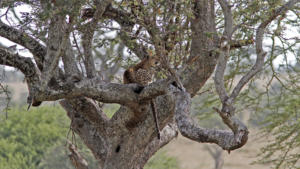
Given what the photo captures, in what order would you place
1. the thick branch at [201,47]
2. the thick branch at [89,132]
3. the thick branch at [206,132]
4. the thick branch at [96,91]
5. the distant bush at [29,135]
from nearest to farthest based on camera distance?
the thick branch at [206,132], the thick branch at [96,91], the thick branch at [201,47], the thick branch at [89,132], the distant bush at [29,135]

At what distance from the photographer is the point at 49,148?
15.9 metres

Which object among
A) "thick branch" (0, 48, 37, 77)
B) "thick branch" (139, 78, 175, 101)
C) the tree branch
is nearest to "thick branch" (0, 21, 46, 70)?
"thick branch" (0, 48, 37, 77)

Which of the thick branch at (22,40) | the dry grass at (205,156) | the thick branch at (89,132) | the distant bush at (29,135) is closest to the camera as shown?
the thick branch at (22,40)

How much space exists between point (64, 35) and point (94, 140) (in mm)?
2546

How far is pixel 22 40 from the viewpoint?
5.18m

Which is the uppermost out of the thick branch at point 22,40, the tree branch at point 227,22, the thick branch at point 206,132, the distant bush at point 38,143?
the tree branch at point 227,22

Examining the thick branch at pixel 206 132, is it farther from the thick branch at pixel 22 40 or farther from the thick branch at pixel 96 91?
the thick branch at pixel 22 40

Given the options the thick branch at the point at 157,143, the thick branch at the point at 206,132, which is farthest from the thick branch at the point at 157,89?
the thick branch at the point at 157,143

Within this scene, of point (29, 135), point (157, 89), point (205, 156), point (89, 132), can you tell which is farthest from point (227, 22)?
point (205, 156)

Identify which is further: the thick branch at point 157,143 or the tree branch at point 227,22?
the thick branch at point 157,143

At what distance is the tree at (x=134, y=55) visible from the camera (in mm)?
4492

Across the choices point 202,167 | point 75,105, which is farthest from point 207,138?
point 202,167

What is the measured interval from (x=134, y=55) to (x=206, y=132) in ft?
10.6

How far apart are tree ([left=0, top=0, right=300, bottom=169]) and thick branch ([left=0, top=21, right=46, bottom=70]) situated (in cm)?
1
